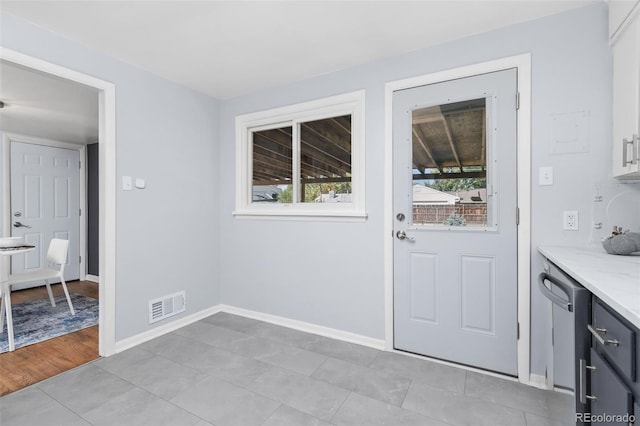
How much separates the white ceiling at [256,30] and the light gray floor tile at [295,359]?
2.34 metres

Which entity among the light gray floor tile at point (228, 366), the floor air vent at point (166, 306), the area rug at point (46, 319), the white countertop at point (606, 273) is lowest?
the area rug at point (46, 319)

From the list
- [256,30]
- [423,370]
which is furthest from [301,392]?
[256,30]

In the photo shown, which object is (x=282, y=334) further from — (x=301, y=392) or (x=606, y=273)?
(x=606, y=273)

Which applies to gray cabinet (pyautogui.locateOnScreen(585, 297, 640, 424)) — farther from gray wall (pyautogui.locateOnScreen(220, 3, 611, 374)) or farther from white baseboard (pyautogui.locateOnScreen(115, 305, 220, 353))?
white baseboard (pyautogui.locateOnScreen(115, 305, 220, 353))

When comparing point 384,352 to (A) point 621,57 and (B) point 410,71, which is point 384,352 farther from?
(A) point 621,57

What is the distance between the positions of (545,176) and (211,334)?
286cm

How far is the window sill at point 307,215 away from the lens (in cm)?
261

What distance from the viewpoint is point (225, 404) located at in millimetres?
1798

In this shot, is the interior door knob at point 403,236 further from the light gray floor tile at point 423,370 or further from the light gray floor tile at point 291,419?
the light gray floor tile at point 291,419

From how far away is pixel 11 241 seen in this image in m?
2.87

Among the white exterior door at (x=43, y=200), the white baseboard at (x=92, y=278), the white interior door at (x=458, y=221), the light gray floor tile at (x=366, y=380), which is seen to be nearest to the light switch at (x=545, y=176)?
the white interior door at (x=458, y=221)

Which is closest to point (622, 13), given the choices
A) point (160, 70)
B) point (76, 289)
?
point (160, 70)

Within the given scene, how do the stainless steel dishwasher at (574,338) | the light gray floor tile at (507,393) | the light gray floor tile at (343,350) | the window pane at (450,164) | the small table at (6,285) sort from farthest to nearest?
the small table at (6,285), the light gray floor tile at (343,350), the window pane at (450,164), the light gray floor tile at (507,393), the stainless steel dishwasher at (574,338)

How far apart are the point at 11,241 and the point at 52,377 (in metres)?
1.56
